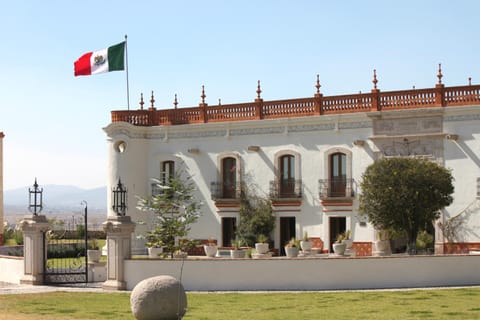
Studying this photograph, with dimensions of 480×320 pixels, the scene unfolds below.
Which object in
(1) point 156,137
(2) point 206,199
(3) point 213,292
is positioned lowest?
(3) point 213,292

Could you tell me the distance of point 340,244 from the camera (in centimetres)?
3206

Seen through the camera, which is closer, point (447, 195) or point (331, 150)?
point (447, 195)

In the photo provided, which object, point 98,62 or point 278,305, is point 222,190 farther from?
point 278,305

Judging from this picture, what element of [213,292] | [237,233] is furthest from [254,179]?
[213,292]

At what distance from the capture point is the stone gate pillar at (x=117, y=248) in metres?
27.0

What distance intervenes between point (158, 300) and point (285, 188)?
78.4 feet

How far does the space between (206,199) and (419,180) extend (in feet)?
48.4

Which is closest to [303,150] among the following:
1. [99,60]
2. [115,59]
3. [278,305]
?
[115,59]

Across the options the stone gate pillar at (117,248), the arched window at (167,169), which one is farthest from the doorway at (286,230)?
the stone gate pillar at (117,248)

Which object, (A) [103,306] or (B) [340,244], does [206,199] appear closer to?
(B) [340,244]

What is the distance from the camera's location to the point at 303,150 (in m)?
40.0

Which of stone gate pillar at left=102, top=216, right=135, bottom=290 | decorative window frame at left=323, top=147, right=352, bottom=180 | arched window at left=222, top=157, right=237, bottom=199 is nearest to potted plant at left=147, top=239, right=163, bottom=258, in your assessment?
stone gate pillar at left=102, top=216, right=135, bottom=290

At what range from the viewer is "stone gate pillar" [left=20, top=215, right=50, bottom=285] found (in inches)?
1140

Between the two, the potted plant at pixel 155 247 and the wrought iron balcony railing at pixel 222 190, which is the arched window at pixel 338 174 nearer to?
the wrought iron balcony railing at pixel 222 190
